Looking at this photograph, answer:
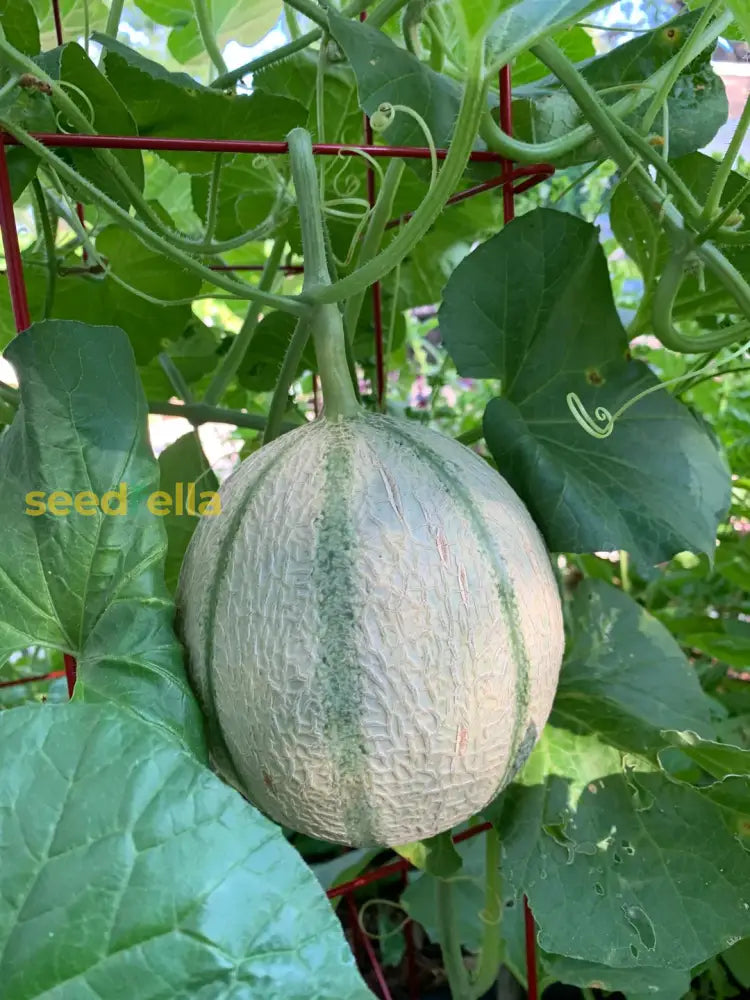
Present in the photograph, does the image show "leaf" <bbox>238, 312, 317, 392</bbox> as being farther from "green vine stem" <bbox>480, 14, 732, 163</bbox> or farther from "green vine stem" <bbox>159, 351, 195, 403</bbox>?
"green vine stem" <bbox>480, 14, 732, 163</bbox>

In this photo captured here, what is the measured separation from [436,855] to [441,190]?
1.76 feet

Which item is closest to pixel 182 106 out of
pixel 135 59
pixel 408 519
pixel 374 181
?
pixel 135 59

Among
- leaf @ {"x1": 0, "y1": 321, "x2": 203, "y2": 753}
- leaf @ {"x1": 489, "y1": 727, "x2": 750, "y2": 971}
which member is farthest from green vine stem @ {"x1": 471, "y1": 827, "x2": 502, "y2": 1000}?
leaf @ {"x1": 0, "y1": 321, "x2": 203, "y2": 753}

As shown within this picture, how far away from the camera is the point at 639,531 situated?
2.04 ft

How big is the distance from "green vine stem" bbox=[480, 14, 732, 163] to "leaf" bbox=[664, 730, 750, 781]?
0.43 meters

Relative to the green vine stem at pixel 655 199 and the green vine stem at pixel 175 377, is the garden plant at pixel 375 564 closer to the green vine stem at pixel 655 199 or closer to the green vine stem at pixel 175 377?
the green vine stem at pixel 655 199

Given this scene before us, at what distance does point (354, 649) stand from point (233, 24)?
0.89 metres

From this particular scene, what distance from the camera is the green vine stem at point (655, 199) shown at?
589 millimetres

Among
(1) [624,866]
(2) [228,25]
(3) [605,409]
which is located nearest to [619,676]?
(1) [624,866]

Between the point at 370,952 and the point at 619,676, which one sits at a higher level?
the point at 619,676

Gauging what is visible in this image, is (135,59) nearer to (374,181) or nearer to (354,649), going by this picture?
(374,181)

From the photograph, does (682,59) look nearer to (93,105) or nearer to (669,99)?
(669,99)

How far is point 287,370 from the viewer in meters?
0.66

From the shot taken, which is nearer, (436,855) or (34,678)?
(436,855)
